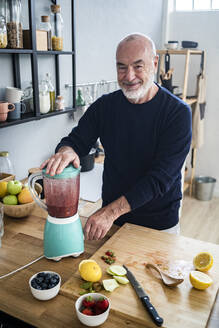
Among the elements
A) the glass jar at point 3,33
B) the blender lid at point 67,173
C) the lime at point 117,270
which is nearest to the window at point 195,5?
the glass jar at point 3,33

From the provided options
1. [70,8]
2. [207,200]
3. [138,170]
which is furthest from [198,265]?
[207,200]

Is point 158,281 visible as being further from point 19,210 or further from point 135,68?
point 135,68

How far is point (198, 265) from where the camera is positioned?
3.57ft

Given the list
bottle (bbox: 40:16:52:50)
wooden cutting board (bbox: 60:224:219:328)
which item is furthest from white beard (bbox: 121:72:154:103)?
bottle (bbox: 40:16:52:50)

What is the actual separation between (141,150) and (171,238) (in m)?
0.41

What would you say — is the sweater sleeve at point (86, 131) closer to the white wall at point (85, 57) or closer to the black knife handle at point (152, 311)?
the white wall at point (85, 57)

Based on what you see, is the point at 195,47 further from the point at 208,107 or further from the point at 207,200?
the point at 207,200

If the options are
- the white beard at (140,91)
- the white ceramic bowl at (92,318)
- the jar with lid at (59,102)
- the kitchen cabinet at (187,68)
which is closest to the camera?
the white ceramic bowl at (92,318)

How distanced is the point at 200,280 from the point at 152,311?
0.62 feet

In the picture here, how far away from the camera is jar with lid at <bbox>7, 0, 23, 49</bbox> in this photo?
1572mm

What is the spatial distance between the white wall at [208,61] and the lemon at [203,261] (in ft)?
10.0

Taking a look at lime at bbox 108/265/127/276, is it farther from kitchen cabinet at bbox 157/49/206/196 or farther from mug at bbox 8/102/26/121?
kitchen cabinet at bbox 157/49/206/196

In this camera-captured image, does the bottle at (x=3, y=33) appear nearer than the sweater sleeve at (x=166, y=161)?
No

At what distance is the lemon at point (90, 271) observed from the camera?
1.03 meters
